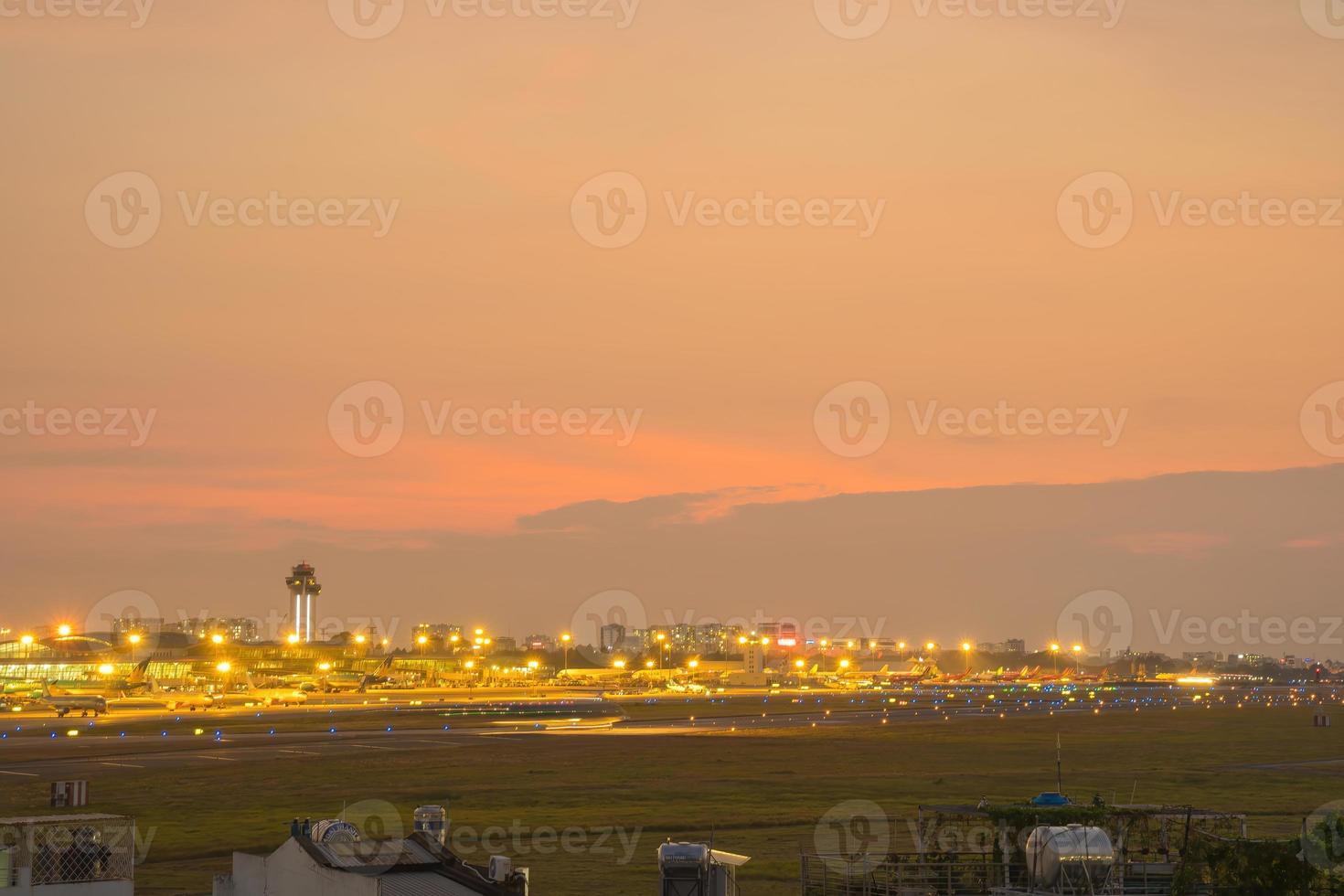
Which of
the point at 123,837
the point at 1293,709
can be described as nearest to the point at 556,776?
the point at 123,837

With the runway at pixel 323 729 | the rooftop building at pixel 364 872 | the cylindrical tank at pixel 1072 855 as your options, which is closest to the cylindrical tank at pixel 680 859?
the rooftop building at pixel 364 872

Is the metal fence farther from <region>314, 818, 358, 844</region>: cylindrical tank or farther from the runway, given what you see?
the runway

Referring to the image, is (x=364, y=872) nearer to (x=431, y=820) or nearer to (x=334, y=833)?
(x=334, y=833)

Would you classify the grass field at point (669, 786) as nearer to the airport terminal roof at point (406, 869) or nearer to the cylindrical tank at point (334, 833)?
the cylindrical tank at point (334, 833)

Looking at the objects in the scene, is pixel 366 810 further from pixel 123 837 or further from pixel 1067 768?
pixel 1067 768

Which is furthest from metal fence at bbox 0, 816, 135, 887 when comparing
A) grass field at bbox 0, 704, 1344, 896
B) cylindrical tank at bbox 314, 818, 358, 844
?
grass field at bbox 0, 704, 1344, 896

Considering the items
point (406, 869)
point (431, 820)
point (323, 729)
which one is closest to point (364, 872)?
point (406, 869)
